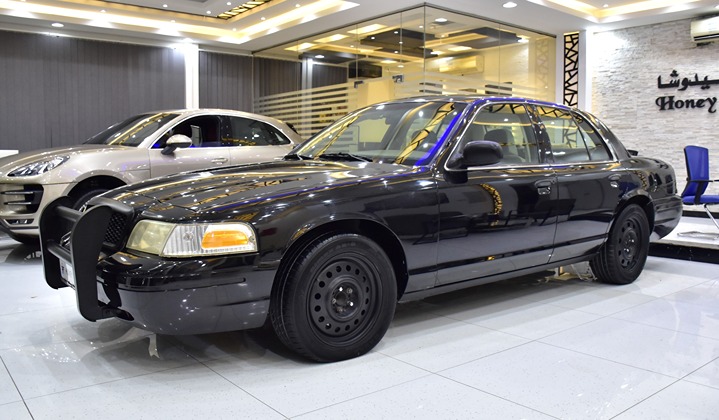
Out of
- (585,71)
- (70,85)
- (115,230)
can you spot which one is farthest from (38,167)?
(585,71)

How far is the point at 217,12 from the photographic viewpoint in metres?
10.4

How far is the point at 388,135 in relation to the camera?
11.7ft

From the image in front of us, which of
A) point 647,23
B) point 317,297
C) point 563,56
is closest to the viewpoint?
point 317,297

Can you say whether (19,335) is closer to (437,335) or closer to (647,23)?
(437,335)

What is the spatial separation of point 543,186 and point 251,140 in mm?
3901

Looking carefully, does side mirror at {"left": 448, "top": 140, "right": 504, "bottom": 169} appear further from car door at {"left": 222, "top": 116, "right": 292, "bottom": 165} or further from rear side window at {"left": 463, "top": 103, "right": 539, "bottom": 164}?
car door at {"left": 222, "top": 116, "right": 292, "bottom": 165}

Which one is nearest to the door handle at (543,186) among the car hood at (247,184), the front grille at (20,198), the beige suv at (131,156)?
the car hood at (247,184)

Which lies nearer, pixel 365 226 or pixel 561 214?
pixel 365 226

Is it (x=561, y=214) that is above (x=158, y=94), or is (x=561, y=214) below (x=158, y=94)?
below

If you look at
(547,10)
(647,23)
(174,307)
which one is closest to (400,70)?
(547,10)

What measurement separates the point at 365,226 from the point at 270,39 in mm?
9682

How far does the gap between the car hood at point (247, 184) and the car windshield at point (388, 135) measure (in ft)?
0.59

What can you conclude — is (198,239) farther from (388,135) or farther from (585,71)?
(585,71)

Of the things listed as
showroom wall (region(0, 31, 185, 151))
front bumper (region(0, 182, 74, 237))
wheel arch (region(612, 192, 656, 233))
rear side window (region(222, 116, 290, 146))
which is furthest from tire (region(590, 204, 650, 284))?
showroom wall (region(0, 31, 185, 151))
